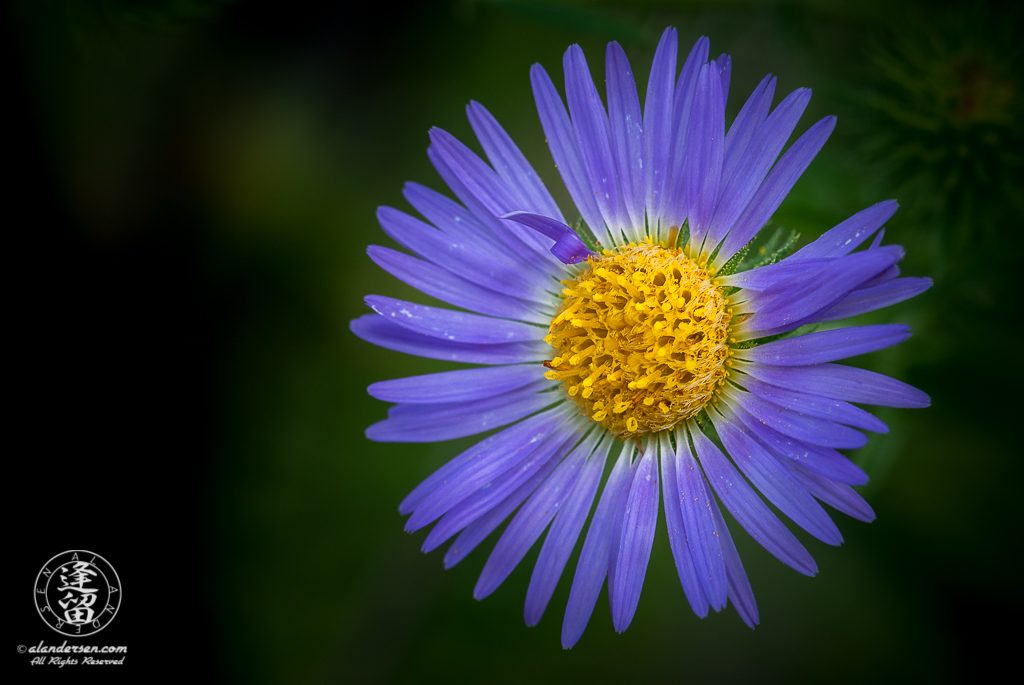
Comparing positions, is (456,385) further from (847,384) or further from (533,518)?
(847,384)

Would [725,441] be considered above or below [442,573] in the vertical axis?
above

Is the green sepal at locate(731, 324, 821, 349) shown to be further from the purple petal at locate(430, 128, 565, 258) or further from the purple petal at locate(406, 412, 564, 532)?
the purple petal at locate(430, 128, 565, 258)

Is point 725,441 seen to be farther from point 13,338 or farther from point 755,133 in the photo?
point 13,338

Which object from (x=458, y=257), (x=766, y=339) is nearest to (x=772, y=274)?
(x=766, y=339)

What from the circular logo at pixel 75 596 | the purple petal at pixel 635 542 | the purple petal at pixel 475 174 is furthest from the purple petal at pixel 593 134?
the circular logo at pixel 75 596

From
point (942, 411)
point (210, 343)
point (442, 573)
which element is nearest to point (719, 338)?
point (942, 411)

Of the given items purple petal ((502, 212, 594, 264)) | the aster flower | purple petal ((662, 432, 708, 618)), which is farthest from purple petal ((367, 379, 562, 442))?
purple petal ((502, 212, 594, 264))
